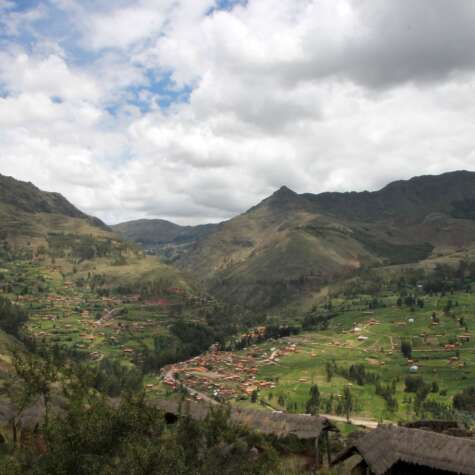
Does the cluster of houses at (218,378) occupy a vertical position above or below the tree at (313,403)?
below

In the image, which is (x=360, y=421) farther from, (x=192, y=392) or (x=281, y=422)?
(x=281, y=422)

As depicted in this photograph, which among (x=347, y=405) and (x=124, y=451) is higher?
(x=124, y=451)

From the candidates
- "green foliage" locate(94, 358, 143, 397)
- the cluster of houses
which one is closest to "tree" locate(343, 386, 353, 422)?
the cluster of houses

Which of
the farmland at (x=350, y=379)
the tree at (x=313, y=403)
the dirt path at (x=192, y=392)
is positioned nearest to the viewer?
the tree at (x=313, y=403)

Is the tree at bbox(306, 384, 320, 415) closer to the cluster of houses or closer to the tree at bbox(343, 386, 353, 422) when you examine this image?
the tree at bbox(343, 386, 353, 422)

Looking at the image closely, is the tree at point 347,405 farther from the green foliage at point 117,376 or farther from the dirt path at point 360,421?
the green foliage at point 117,376

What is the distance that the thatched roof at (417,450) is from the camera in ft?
116

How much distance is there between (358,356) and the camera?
199125 millimetres

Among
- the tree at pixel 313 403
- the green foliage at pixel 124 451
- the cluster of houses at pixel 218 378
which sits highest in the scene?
the green foliage at pixel 124 451

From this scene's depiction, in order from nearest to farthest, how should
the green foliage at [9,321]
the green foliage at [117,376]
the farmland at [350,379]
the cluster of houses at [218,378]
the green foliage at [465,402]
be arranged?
the green foliage at [465,402] → the green foliage at [117,376] → the farmland at [350,379] → the cluster of houses at [218,378] → the green foliage at [9,321]

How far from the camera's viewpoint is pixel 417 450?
37.2 metres

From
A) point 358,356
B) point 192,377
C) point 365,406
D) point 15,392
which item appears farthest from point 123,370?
point 15,392

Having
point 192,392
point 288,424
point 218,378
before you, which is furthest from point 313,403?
point 288,424

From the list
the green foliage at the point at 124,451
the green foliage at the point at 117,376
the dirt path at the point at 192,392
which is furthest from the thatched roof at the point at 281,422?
the dirt path at the point at 192,392
